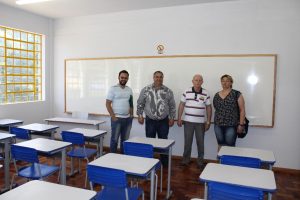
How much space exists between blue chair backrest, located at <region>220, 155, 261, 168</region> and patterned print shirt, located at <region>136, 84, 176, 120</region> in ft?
6.29

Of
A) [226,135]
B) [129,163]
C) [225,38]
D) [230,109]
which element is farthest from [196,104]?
[129,163]

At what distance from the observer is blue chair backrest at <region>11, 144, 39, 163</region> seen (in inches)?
114

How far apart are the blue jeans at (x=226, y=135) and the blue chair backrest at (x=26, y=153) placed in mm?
2798

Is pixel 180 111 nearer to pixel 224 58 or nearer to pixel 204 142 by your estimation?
pixel 204 142

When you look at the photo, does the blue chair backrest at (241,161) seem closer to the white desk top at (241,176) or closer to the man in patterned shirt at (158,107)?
the white desk top at (241,176)

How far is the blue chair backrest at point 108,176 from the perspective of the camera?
224 centimetres

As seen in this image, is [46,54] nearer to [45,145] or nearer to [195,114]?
[45,145]

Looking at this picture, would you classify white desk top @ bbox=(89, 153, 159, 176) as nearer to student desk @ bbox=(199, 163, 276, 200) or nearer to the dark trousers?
student desk @ bbox=(199, 163, 276, 200)

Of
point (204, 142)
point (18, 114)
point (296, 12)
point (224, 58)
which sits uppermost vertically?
point (296, 12)

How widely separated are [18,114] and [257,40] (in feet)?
16.1

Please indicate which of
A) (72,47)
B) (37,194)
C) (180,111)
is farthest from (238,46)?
(37,194)

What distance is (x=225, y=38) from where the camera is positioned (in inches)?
189

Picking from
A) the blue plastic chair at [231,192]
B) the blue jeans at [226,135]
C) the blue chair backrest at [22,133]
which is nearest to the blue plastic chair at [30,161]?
the blue chair backrest at [22,133]

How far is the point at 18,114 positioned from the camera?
5.61 m
